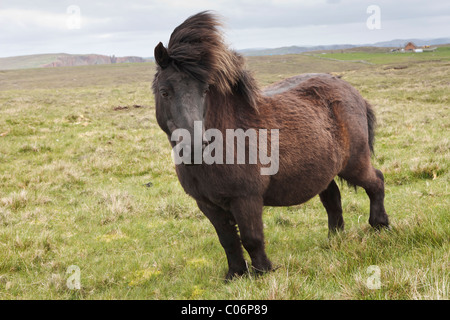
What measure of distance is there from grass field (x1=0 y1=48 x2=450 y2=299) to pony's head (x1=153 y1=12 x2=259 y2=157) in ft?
4.19

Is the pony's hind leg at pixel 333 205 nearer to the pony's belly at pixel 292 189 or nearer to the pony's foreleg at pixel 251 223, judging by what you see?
the pony's belly at pixel 292 189

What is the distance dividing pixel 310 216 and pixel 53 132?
38.1 feet

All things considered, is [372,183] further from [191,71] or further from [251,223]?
[191,71]

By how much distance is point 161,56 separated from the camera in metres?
3.08

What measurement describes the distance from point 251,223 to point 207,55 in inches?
64.0

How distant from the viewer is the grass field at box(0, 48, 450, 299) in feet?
10.3

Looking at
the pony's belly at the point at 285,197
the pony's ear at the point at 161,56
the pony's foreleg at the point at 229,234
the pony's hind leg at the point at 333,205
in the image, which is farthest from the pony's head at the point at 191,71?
the pony's hind leg at the point at 333,205

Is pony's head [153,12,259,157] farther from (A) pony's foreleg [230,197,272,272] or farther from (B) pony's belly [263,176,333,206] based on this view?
(B) pony's belly [263,176,333,206]

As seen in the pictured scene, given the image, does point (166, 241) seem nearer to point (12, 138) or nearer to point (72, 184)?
point (72, 184)

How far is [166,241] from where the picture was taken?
5.35m

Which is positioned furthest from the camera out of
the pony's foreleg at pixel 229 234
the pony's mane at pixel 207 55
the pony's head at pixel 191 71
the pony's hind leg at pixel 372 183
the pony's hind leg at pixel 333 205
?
the pony's hind leg at pixel 333 205

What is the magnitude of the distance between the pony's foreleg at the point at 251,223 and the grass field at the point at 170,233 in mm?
246

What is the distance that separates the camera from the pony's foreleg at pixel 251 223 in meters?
3.42

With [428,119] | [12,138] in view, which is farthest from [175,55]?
[428,119]
